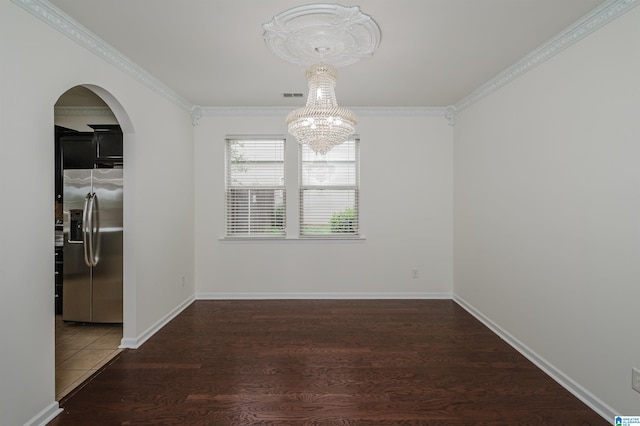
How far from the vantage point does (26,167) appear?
1843 mm

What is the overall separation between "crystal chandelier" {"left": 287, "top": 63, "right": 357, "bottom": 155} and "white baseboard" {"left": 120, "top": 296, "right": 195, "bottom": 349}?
254 centimetres

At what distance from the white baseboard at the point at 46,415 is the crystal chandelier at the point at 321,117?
8.43 ft

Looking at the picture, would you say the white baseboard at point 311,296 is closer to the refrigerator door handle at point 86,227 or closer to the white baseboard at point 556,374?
the white baseboard at point 556,374

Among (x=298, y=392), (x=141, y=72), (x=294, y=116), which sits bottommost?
(x=298, y=392)

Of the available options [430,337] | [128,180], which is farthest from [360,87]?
[430,337]

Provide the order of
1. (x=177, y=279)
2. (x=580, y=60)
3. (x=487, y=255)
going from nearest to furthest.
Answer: (x=580, y=60) → (x=487, y=255) → (x=177, y=279)

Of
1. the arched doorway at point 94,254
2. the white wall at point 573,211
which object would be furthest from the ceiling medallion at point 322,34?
the arched doorway at point 94,254

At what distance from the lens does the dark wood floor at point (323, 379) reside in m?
1.98

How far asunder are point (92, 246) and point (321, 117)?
9.44 ft

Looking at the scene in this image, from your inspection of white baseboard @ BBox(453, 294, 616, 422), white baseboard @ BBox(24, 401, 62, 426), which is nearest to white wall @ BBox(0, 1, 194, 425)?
white baseboard @ BBox(24, 401, 62, 426)

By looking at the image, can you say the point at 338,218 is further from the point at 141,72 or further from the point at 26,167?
the point at 26,167

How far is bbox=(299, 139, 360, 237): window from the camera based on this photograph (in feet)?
14.3

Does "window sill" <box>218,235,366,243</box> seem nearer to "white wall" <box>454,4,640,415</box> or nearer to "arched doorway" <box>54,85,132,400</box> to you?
"arched doorway" <box>54,85,132,400</box>

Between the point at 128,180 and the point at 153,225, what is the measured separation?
56 cm
